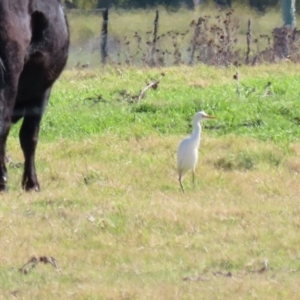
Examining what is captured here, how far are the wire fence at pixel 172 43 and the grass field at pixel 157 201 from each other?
15.1 feet

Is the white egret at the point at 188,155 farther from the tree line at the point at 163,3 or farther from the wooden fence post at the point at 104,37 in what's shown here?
the tree line at the point at 163,3

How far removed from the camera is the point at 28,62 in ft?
28.3

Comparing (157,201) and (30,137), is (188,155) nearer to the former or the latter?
(157,201)

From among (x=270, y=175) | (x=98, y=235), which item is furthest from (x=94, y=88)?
(x=98, y=235)

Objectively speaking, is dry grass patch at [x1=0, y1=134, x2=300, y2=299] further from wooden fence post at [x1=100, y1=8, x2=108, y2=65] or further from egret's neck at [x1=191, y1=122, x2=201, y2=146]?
wooden fence post at [x1=100, y1=8, x2=108, y2=65]

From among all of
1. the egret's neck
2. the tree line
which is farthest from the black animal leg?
the tree line

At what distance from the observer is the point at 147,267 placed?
6.59 metres

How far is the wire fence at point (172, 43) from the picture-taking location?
1947cm

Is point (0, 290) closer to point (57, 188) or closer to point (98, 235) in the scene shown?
point (98, 235)

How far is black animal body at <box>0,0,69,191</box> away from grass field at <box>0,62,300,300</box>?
0.51 metres

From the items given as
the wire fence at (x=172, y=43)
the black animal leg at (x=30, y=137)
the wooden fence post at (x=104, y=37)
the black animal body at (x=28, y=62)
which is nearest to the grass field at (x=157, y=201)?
the black animal leg at (x=30, y=137)

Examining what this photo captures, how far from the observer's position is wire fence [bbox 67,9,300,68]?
766 inches

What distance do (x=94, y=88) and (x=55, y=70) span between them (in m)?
6.24

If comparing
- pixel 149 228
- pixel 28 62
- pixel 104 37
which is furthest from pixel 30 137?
pixel 104 37
